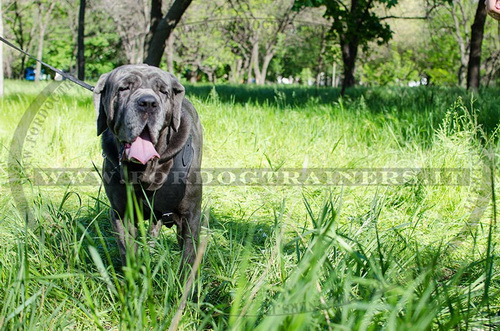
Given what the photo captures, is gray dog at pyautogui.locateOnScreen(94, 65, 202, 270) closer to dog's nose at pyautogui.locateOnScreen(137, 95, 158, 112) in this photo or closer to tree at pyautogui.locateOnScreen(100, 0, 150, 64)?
dog's nose at pyautogui.locateOnScreen(137, 95, 158, 112)

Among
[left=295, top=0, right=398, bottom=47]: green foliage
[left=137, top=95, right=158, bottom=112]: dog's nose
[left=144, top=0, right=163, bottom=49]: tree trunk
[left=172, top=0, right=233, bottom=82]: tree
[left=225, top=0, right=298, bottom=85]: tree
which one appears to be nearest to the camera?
[left=137, top=95, right=158, bottom=112]: dog's nose

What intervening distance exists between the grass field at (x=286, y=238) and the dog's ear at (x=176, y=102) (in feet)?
1.97

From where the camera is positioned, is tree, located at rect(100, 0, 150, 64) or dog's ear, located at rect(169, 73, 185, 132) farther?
tree, located at rect(100, 0, 150, 64)

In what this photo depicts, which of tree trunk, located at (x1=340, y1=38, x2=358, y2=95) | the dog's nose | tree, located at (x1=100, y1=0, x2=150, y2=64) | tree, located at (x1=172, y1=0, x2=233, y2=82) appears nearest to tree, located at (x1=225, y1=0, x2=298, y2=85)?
tree, located at (x1=172, y1=0, x2=233, y2=82)

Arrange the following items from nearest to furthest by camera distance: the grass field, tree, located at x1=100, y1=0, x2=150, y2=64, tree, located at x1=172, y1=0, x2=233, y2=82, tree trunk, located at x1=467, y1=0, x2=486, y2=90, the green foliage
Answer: the grass field
the green foliage
tree trunk, located at x1=467, y1=0, x2=486, y2=90
tree, located at x1=100, y1=0, x2=150, y2=64
tree, located at x1=172, y1=0, x2=233, y2=82

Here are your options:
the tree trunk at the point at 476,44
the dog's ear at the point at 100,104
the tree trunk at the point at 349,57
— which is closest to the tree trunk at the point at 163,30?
the tree trunk at the point at 349,57

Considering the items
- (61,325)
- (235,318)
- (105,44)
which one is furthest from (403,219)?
(105,44)

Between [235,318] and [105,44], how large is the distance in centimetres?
5155

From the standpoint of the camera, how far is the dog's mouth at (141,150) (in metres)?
2.48

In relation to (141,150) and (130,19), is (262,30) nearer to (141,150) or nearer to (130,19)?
(130,19)

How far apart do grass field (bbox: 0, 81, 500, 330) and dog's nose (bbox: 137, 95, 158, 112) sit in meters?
0.59

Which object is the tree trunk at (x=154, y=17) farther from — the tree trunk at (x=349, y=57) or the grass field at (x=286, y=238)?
the tree trunk at (x=349, y=57)

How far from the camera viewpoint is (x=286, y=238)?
3357 mm

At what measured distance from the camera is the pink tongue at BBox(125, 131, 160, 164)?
2.47 metres
